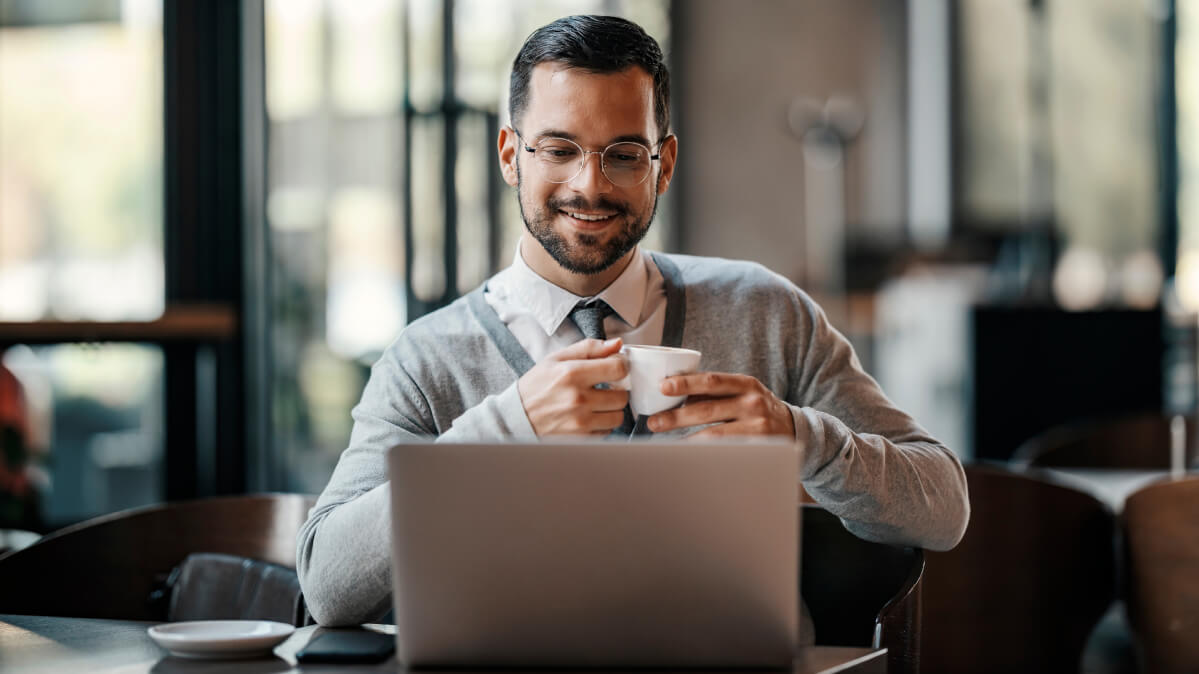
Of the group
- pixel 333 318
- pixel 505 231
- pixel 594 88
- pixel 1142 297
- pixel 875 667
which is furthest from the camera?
pixel 1142 297

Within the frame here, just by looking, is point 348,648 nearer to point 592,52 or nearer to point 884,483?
point 884,483

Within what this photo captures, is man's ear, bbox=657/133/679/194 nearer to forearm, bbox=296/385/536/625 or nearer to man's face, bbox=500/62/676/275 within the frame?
man's face, bbox=500/62/676/275

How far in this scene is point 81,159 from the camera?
328 cm

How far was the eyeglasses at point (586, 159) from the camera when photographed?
4.80 ft

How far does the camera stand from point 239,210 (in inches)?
144

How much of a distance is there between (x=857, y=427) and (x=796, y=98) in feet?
15.6

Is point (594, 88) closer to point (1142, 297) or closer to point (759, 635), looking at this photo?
point (759, 635)

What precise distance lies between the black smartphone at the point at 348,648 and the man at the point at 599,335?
0.14 m

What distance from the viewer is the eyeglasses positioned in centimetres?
146

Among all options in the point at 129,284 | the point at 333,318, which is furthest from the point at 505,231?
the point at 129,284

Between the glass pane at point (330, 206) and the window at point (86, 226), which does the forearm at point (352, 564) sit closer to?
the window at point (86, 226)

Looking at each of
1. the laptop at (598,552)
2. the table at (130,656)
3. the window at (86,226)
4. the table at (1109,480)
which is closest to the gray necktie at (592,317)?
the table at (130,656)

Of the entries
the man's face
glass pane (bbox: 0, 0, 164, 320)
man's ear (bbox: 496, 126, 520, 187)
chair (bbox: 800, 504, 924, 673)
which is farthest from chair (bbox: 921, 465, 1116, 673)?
glass pane (bbox: 0, 0, 164, 320)

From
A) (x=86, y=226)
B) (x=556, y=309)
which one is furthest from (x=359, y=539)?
(x=86, y=226)
